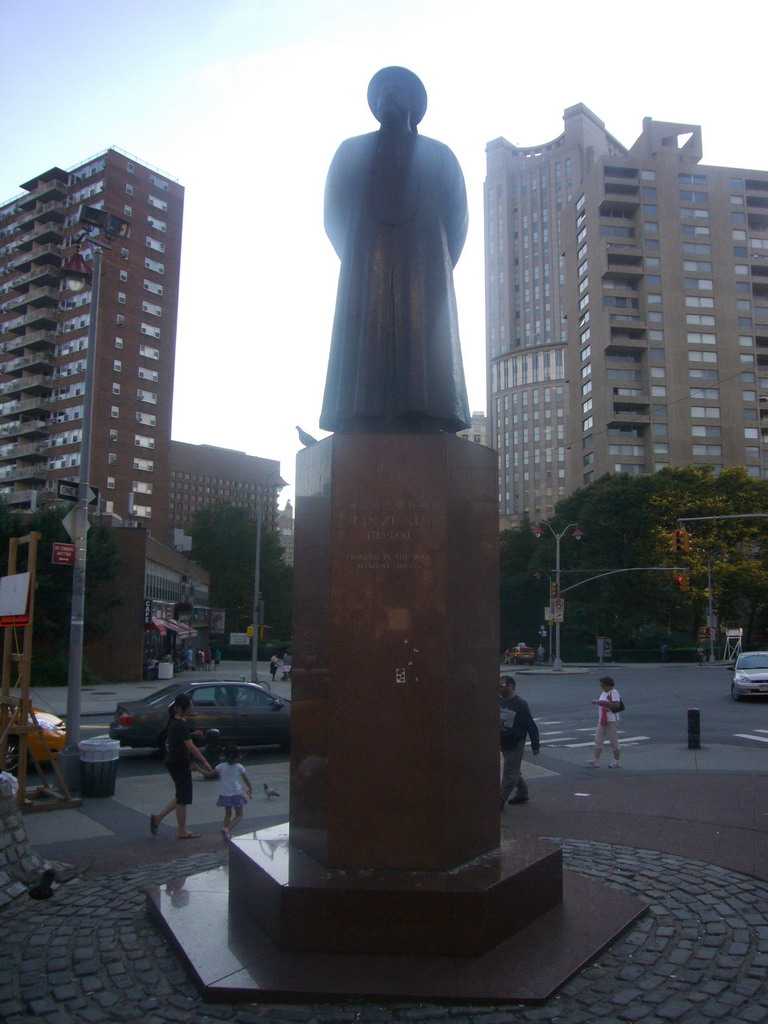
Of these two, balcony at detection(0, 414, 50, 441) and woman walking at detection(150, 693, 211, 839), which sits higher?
balcony at detection(0, 414, 50, 441)

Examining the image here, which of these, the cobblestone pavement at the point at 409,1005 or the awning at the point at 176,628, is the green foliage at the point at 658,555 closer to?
the awning at the point at 176,628

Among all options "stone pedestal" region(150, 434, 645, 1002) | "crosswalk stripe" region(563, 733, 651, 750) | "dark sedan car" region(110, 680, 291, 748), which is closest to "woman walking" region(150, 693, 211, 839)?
"stone pedestal" region(150, 434, 645, 1002)

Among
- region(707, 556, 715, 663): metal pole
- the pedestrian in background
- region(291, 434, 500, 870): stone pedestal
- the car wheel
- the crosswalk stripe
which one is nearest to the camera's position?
region(291, 434, 500, 870): stone pedestal

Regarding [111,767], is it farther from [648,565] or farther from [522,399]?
[522,399]

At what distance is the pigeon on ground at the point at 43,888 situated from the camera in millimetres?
6523

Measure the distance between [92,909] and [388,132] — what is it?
6.63 meters

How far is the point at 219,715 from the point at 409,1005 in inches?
462

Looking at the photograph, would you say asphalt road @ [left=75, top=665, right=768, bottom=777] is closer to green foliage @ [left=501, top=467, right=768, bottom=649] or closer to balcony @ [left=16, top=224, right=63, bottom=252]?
green foliage @ [left=501, top=467, right=768, bottom=649]

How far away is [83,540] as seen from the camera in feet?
43.4

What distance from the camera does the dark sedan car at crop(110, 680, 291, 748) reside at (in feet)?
49.8

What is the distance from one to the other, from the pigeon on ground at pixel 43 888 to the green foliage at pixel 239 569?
7663 cm

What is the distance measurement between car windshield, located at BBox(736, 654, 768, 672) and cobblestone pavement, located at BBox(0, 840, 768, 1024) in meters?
23.1

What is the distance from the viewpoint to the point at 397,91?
666cm

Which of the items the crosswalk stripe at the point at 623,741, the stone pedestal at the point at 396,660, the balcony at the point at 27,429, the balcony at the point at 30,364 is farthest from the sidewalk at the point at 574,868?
the balcony at the point at 30,364
